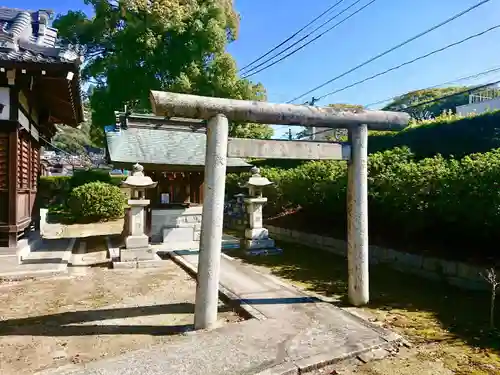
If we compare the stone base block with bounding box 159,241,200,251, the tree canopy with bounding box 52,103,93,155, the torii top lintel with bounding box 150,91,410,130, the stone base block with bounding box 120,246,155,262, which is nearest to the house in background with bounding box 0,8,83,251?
the stone base block with bounding box 120,246,155,262

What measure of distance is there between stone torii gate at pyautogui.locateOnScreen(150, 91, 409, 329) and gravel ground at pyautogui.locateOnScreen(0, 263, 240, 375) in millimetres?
843

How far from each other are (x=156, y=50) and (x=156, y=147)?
10.0 meters

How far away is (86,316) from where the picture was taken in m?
5.45

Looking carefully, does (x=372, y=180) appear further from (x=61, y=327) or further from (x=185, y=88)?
(x=185, y=88)

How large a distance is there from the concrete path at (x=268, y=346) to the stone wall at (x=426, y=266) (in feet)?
9.13

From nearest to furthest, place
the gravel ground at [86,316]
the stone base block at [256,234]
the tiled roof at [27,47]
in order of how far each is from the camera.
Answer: the gravel ground at [86,316] → the tiled roof at [27,47] → the stone base block at [256,234]

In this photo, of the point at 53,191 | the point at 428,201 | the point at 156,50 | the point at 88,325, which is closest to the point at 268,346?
the point at 88,325

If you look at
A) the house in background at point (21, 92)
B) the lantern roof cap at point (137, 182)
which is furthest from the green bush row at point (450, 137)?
the house in background at point (21, 92)

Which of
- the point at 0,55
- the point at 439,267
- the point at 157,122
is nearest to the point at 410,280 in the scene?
the point at 439,267

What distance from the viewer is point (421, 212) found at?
7.62m

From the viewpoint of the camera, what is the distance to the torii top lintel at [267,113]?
4.75 m

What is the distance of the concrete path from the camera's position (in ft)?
12.2

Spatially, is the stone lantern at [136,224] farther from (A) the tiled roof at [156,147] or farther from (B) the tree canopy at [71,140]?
(B) the tree canopy at [71,140]

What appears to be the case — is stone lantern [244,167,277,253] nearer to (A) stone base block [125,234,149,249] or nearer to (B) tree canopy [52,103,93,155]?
(A) stone base block [125,234,149,249]
